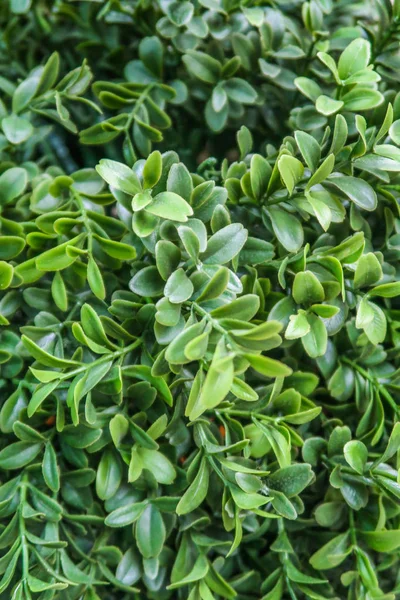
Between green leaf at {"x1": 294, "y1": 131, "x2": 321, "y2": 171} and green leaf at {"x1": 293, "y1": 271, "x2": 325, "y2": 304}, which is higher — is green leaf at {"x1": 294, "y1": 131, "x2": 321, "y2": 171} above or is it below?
above

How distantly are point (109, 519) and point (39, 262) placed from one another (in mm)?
275

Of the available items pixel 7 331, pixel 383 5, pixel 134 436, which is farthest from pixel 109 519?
pixel 383 5

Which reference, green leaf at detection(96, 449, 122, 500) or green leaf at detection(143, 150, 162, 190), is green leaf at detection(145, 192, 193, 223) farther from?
green leaf at detection(96, 449, 122, 500)

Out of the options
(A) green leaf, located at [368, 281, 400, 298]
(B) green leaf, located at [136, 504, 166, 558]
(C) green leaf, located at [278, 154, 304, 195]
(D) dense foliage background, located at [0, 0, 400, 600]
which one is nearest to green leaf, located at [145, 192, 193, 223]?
(D) dense foliage background, located at [0, 0, 400, 600]

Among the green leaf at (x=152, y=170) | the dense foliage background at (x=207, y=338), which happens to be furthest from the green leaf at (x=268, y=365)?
the green leaf at (x=152, y=170)

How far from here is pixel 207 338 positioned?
0.54 m

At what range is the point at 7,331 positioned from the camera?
0.74m

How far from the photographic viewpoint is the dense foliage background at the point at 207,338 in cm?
64

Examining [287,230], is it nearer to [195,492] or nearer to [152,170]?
[152,170]

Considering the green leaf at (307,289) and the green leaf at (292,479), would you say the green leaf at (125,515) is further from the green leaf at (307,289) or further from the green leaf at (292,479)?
the green leaf at (307,289)

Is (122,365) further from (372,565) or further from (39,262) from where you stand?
(372,565)

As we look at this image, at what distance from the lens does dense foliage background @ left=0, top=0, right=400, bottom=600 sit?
25.4 inches

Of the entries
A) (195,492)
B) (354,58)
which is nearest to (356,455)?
(195,492)

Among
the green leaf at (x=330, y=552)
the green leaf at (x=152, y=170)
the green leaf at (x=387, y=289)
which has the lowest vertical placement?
the green leaf at (x=330, y=552)
